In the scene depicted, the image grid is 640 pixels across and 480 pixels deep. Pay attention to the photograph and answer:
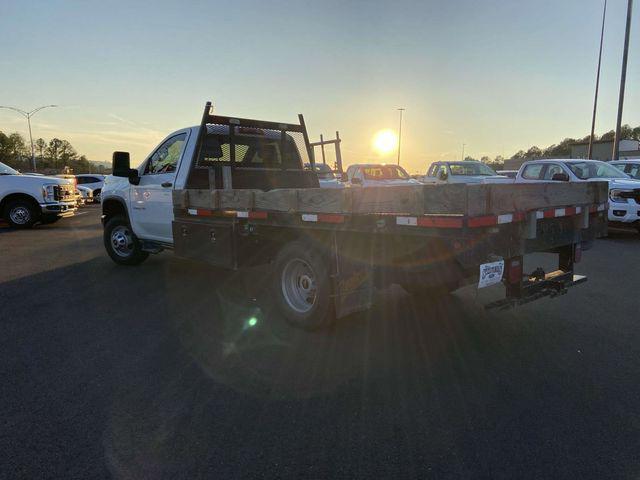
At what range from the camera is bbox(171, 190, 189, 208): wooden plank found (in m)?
5.90

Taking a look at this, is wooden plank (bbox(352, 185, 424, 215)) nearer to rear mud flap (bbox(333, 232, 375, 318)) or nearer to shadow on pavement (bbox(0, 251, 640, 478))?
rear mud flap (bbox(333, 232, 375, 318))

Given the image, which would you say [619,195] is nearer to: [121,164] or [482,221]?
[482,221]

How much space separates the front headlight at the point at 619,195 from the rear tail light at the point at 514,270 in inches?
330

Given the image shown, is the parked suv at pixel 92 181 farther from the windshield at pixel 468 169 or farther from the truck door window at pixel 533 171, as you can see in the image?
the truck door window at pixel 533 171

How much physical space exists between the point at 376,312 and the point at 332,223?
1.63 metres

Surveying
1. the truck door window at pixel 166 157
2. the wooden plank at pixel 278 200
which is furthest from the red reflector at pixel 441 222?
the truck door window at pixel 166 157

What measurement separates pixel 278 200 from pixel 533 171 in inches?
387

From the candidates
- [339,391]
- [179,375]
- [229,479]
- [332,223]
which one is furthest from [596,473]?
[179,375]

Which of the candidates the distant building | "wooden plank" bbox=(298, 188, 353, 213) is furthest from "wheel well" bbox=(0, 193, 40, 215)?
the distant building

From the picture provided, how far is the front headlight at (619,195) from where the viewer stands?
1028 cm

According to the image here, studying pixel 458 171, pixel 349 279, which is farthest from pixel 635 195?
pixel 349 279

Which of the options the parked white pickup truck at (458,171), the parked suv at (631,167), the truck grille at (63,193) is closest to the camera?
the parked suv at (631,167)

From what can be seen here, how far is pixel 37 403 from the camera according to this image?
317 cm

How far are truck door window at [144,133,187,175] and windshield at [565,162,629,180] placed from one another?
9406 millimetres
